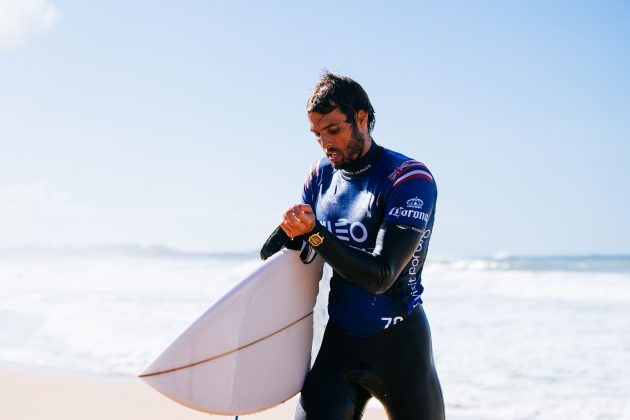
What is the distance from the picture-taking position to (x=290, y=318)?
2324 millimetres

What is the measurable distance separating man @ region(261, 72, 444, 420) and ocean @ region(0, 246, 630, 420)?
0.24 metres

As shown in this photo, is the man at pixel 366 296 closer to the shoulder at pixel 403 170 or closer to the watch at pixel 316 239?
the shoulder at pixel 403 170

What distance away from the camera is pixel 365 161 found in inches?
82.7

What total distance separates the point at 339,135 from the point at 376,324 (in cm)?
57

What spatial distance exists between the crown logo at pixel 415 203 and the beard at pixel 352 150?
0.24 m

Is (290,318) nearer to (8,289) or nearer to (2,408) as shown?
(2,408)

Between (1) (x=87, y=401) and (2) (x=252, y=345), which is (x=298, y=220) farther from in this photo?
(1) (x=87, y=401)

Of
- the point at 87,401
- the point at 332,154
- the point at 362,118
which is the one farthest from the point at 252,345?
the point at 87,401

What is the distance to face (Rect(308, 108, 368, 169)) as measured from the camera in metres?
1.99

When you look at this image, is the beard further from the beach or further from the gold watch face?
the beach

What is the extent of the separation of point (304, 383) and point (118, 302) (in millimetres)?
9420

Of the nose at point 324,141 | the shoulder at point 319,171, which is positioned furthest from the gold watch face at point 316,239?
the shoulder at point 319,171

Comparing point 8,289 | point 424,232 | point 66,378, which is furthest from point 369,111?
point 8,289

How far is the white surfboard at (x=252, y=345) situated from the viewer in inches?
86.3
